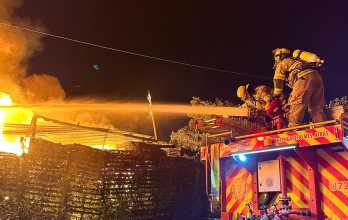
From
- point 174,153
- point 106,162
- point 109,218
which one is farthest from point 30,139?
point 174,153

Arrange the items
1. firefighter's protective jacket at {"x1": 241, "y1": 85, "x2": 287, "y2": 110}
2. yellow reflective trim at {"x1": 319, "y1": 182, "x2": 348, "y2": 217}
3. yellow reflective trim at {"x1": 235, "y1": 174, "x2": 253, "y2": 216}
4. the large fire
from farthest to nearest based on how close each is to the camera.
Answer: the large fire → firefighter's protective jacket at {"x1": 241, "y1": 85, "x2": 287, "y2": 110} → yellow reflective trim at {"x1": 235, "y1": 174, "x2": 253, "y2": 216} → yellow reflective trim at {"x1": 319, "y1": 182, "x2": 348, "y2": 217}

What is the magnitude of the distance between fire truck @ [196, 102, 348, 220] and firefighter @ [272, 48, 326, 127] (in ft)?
0.83

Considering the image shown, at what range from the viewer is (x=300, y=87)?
217 inches

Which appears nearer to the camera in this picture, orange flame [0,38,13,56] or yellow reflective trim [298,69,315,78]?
yellow reflective trim [298,69,315,78]

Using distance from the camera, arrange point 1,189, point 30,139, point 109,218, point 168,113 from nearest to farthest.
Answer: point 1,189 → point 30,139 → point 109,218 → point 168,113

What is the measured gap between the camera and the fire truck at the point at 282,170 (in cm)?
397

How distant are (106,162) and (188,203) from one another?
316 cm

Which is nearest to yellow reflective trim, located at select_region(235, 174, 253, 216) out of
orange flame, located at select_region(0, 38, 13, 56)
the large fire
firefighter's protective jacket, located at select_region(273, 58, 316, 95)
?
firefighter's protective jacket, located at select_region(273, 58, 316, 95)

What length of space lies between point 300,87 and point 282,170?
179 centimetres

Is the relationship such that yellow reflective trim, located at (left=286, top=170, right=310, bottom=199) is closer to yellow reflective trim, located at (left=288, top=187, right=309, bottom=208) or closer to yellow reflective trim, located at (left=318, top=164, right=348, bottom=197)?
yellow reflective trim, located at (left=288, top=187, right=309, bottom=208)

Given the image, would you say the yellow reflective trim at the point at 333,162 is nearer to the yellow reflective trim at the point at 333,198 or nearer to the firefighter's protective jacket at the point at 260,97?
the yellow reflective trim at the point at 333,198

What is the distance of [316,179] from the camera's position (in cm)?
419

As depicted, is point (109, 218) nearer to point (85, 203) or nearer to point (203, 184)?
point (85, 203)

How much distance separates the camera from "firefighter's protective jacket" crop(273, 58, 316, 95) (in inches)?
223
